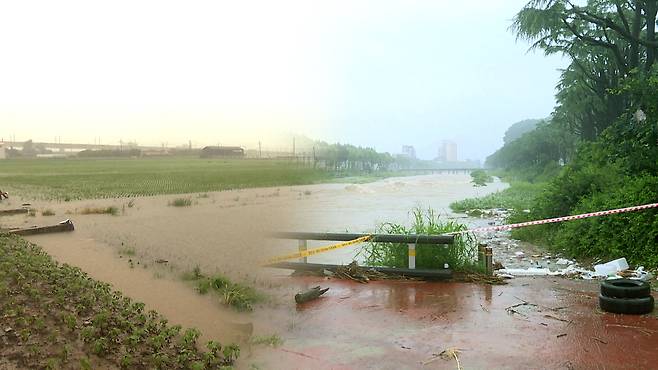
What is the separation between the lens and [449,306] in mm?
5230

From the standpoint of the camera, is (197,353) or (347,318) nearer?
(197,353)

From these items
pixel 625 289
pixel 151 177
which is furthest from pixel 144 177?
pixel 625 289

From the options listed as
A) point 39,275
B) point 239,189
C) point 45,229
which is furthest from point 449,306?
point 45,229

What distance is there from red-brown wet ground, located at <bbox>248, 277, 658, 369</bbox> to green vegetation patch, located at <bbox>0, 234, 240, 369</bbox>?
2.31 feet

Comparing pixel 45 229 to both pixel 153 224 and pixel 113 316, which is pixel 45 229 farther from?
pixel 113 316

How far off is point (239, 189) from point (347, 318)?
709 cm

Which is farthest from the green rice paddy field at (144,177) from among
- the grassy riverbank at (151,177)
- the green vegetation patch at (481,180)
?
the green vegetation patch at (481,180)

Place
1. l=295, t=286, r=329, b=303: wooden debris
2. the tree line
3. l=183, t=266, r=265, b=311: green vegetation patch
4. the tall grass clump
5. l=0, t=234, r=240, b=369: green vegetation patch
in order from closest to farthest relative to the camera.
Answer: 1. l=0, t=234, r=240, b=369: green vegetation patch
2. l=183, t=266, r=265, b=311: green vegetation patch
3. l=295, t=286, r=329, b=303: wooden debris
4. the tall grass clump
5. the tree line

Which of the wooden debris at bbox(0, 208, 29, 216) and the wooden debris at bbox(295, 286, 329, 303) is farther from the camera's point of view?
the wooden debris at bbox(0, 208, 29, 216)

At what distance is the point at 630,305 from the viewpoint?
4797 millimetres

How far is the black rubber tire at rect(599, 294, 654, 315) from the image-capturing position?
480 centimetres

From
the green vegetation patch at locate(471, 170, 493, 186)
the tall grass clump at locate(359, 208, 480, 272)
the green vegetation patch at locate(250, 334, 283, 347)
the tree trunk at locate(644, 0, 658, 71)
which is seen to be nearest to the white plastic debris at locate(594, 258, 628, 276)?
the tall grass clump at locate(359, 208, 480, 272)

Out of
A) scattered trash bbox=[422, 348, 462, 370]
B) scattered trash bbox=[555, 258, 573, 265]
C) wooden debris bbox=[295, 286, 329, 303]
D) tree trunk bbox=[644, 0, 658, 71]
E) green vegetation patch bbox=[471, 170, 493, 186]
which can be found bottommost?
green vegetation patch bbox=[471, 170, 493, 186]

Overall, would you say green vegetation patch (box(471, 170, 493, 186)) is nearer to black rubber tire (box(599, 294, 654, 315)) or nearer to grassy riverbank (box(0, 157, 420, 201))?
grassy riverbank (box(0, 157, 420, 201))
